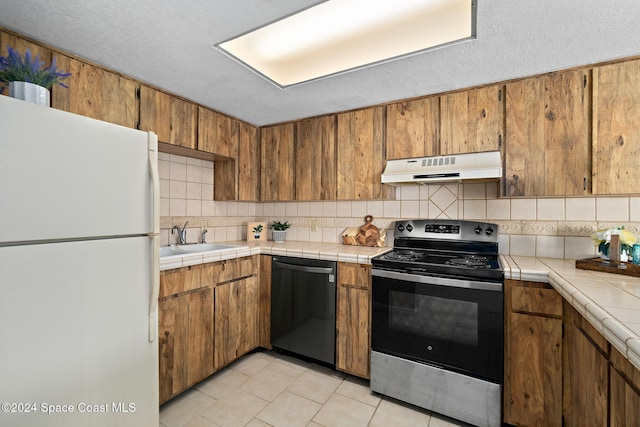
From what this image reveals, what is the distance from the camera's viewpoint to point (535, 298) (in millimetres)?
1552

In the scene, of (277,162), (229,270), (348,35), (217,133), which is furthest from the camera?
(277,162)

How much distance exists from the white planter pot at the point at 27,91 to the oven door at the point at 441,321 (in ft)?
6.47

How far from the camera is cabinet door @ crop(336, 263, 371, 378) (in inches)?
80.4

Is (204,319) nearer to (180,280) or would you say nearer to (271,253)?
(180,280)

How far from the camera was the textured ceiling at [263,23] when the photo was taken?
1.25 m

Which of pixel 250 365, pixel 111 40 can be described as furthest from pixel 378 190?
pixel 111 40

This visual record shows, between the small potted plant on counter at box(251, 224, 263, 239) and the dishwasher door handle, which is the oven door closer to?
the dishwasher door handle

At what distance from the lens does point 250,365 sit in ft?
7.63

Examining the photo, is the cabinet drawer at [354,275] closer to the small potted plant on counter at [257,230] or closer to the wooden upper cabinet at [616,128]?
the small potted plant on counter at [257,230]

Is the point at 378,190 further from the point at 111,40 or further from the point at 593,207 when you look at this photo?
the point at 111,40

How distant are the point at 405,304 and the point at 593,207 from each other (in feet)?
4.73

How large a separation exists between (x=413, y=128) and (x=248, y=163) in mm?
1639

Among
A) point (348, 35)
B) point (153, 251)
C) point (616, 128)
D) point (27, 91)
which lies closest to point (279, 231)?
point (153, 251)

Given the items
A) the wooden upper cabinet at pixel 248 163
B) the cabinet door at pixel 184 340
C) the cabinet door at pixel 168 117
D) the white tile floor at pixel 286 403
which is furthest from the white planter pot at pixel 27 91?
the white tile floor at pixel 286 403
